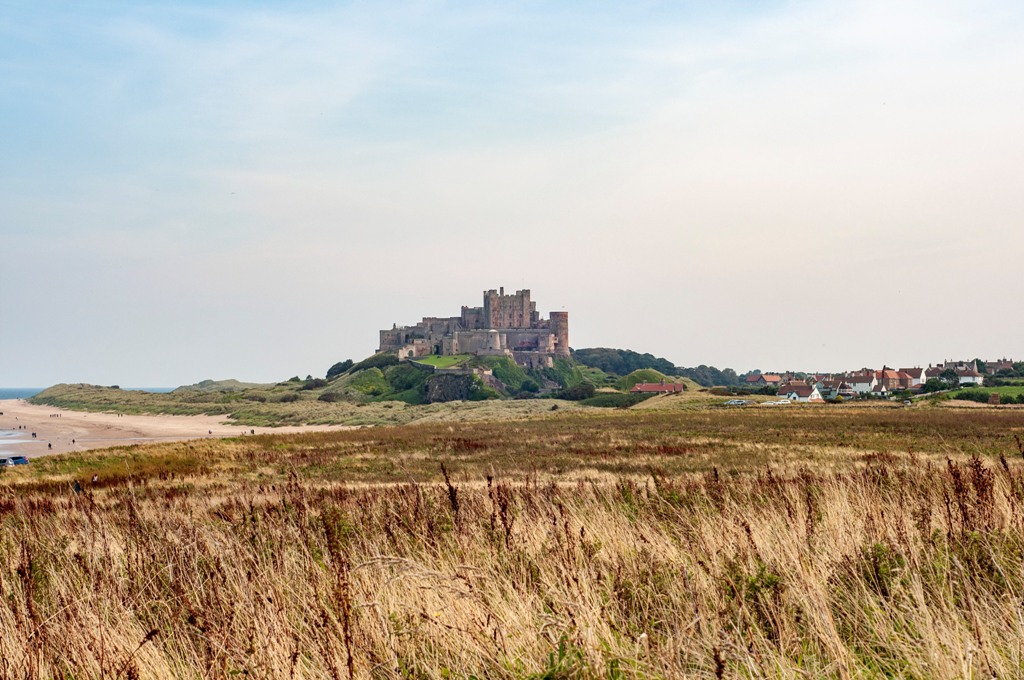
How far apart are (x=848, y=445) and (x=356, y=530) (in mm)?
27941

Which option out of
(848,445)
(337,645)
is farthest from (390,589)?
(848,445)

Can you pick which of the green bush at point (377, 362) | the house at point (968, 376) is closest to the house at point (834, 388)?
the house at point (968, 376)

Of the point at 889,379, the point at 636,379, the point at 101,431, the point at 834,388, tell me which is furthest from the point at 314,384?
the point at 889,379

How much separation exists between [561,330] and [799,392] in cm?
6784

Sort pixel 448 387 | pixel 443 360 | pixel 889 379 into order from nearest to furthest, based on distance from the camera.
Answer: pixel 448 387
pixel 889 379
pixel 443 360

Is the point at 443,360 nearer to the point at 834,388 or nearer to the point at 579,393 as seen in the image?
the point at 579,393

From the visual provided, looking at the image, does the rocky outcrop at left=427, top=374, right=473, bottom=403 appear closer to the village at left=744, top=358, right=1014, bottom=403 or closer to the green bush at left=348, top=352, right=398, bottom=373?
the green bush at left=348, top=352, right=398, bottom=373

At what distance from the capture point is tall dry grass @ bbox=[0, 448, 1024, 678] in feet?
11.8

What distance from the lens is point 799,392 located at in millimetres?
89938

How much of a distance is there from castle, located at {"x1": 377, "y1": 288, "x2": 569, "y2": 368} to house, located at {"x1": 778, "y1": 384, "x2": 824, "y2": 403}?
187ft

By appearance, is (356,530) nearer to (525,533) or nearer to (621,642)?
(525,533)

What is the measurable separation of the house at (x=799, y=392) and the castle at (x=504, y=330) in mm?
56854

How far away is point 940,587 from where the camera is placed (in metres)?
4.76

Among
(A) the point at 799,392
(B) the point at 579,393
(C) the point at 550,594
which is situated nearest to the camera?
(C) the point at 550,594
